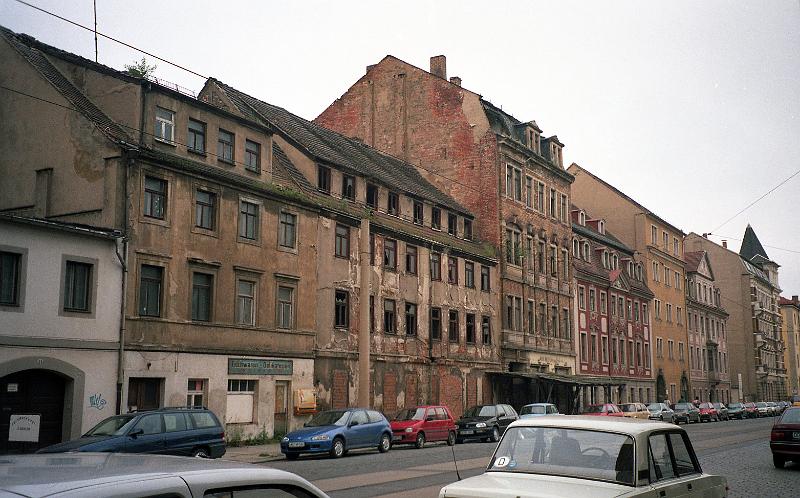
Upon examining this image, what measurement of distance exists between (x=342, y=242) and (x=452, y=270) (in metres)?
9.86

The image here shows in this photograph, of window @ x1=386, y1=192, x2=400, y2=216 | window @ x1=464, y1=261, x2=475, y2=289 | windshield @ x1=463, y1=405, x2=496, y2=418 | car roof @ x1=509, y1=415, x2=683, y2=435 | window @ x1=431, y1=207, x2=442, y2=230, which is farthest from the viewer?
window @ x1=464, y1=261, x2=475, y2=289

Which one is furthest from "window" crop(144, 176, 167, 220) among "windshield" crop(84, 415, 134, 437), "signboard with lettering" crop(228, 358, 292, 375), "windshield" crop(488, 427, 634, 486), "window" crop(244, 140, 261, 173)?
"windshield" crop(488, 427, 634, 486)

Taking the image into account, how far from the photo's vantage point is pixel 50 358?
23.4 m

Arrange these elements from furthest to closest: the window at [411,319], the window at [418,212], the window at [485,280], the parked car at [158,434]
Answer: the window at [485,280] < the window at [418,212] < the window at [411,319] < the parked car at [158,434]

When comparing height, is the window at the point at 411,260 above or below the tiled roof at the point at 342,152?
below

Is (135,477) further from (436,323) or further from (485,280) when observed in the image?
(485,280)

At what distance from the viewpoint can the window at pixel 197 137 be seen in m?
29.5

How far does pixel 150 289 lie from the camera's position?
2706 centimetres

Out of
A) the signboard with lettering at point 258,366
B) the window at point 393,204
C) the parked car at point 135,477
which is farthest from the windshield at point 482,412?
the parked car at point 135,477

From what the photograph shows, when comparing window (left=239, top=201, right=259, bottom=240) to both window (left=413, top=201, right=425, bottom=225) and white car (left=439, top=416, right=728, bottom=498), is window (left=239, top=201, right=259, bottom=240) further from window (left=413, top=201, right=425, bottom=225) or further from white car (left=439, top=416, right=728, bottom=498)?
white car (left=439, top=416, right=728, bottom=498)

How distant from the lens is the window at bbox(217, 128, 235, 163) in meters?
30.5

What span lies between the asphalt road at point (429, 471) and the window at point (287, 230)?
351 inches

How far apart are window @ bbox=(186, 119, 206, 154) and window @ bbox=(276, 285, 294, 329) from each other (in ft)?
20.4

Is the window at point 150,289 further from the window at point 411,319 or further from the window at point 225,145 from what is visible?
the window at point 411,319
